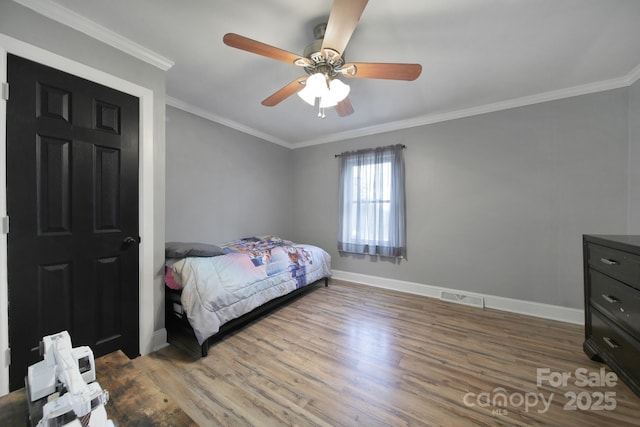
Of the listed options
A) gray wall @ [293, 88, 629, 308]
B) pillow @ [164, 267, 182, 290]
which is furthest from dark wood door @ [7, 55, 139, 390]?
gray wall @ [293, 88, 629, 308]

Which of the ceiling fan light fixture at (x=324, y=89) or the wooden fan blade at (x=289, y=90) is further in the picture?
the wooden fan blade at (x=289, y=90)

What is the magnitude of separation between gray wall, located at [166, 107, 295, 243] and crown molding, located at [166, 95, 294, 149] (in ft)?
0.18

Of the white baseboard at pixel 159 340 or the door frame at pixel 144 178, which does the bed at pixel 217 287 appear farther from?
the door frame at pixel 144 178

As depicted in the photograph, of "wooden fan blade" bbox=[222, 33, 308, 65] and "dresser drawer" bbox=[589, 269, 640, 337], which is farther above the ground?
"wooden fan blade" bbox=[222, 33, 308, 65]

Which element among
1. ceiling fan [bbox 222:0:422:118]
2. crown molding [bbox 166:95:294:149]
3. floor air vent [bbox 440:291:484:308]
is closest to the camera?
ceiling fan [bbox 222:0:422:118]

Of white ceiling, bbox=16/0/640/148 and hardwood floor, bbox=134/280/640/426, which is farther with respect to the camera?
white ceiling, bbox=16/0/640/148

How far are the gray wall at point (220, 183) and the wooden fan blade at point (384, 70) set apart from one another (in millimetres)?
2240

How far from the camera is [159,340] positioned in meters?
1.98

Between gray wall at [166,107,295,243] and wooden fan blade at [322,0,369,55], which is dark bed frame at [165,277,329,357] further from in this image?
wooden fan blade at [322,0,369,55]

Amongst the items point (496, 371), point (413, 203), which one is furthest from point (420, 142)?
point (496, 371)

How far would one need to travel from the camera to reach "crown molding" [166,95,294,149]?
273 cm

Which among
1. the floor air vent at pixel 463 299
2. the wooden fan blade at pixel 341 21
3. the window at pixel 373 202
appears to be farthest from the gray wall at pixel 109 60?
the floor air vent at pixel 463 299

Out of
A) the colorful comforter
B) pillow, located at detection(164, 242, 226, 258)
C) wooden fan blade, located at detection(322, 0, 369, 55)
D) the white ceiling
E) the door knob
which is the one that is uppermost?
the white ceiling

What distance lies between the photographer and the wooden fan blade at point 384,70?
58.6 inches
